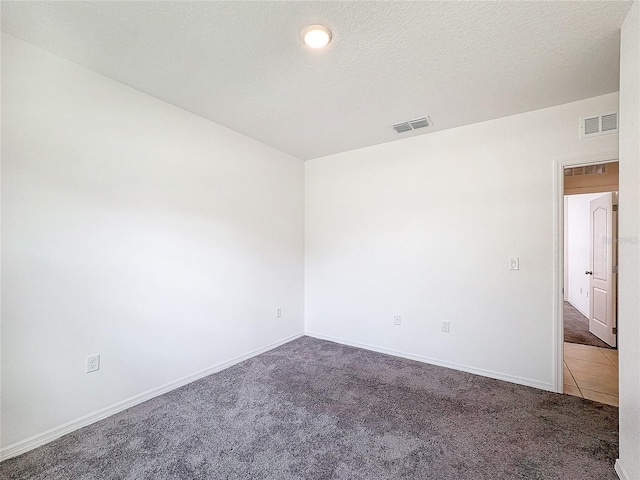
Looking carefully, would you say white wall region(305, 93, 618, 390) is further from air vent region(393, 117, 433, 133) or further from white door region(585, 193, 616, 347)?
white door region(585, 193, 616, 347)

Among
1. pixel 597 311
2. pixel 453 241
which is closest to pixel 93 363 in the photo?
pixel 453 241

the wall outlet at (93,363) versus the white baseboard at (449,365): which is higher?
the wall outlet at (93,363)

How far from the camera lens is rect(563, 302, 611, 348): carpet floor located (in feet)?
12.8

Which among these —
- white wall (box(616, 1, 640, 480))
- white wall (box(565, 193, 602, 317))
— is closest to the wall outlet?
white wall (box(616, 1, 640, 480))

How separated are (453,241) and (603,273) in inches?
106

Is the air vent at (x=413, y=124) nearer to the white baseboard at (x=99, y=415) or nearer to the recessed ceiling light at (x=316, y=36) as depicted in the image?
the recessed ceiling light at (x=316, y=36)

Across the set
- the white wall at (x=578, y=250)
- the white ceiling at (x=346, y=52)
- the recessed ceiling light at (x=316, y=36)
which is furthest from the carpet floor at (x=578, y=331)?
the recessed ceiling light at (x=316, y=36)

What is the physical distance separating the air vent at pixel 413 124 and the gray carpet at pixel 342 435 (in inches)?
103

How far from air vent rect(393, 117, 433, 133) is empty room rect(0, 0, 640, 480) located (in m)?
0.03

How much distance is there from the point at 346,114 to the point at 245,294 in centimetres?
226

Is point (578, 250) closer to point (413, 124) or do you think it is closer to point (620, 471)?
point (413, 124)

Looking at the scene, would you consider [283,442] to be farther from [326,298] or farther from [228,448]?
[326,298]

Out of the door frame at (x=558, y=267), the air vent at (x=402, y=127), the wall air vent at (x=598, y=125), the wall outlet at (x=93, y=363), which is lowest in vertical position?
the wall outlet at (x=93, y=363)

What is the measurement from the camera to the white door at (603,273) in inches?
146
